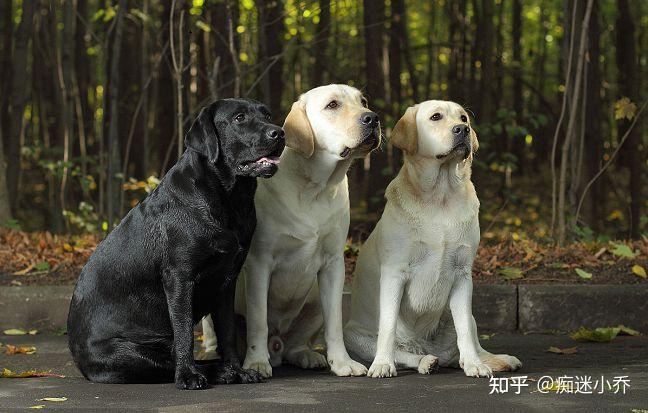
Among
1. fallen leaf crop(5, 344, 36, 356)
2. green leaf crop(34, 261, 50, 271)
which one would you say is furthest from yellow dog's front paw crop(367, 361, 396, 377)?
green leaf crop(34, 261, 50, 271)

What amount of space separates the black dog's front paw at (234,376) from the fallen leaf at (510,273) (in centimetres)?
297

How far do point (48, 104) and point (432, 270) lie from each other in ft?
70.5

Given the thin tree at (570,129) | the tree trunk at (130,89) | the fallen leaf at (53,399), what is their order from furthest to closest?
the tree trunk at (130,89), the thin tree at (570,129), the fallen leaf at (53,399)

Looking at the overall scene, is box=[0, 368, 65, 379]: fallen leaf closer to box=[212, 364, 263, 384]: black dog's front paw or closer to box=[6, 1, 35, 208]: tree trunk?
box=[212, 364, 263, 384]: black dog's front paw

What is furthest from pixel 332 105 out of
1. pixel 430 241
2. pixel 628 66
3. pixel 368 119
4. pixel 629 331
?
pixel 628 66

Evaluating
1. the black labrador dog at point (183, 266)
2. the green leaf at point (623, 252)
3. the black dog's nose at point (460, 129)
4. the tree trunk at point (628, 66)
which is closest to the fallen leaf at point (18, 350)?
the black labrador dog at point (183, 266)

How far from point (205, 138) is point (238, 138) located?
18 cm

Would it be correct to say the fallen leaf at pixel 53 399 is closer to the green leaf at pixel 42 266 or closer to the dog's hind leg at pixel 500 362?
the dog's hind leg at pixel 500 362

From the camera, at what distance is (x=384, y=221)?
19.4 feet

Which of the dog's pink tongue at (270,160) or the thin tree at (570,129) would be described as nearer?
the dog's pink tongue at (270,160)

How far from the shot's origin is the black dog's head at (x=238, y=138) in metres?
5.36

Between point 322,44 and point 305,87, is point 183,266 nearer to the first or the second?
point 322,44

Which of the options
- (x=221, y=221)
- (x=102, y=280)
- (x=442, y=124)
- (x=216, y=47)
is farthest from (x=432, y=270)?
(x=216, y=47)

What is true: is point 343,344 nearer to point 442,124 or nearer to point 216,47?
point 442,124
